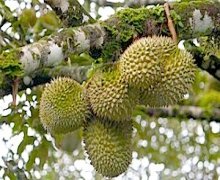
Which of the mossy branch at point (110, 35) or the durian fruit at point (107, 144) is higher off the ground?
the mossy branch at point (110, 35)

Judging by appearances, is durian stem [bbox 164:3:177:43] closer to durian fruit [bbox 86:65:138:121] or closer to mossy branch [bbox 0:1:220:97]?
mossy branch [bbox 0:1:220:97]

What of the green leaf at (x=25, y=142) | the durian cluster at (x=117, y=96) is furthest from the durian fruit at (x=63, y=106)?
the green leaf at (x=25, y=142)

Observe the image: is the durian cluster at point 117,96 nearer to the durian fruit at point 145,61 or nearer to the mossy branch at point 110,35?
the durian fruit at point 145,61

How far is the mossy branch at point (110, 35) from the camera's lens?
2080 mm

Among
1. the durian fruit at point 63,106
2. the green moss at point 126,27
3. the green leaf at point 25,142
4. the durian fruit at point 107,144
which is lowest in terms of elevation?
the green leaf at point 25,142

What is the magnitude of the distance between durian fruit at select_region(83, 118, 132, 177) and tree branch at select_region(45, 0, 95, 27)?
0.44 m

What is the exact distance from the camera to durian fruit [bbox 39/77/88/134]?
7.38ft

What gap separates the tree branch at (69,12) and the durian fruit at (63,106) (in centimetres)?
32

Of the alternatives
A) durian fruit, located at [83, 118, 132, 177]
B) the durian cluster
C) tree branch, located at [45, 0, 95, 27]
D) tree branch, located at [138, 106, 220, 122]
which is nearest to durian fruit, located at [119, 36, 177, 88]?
the durian cluster

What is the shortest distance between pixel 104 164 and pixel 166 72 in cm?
40

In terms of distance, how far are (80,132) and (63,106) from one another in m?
1.39

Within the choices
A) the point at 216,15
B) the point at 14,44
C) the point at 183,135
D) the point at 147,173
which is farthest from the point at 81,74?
the point at 147,173

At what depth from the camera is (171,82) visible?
214 centimetres

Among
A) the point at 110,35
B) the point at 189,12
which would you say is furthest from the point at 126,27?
the point at 189,12
